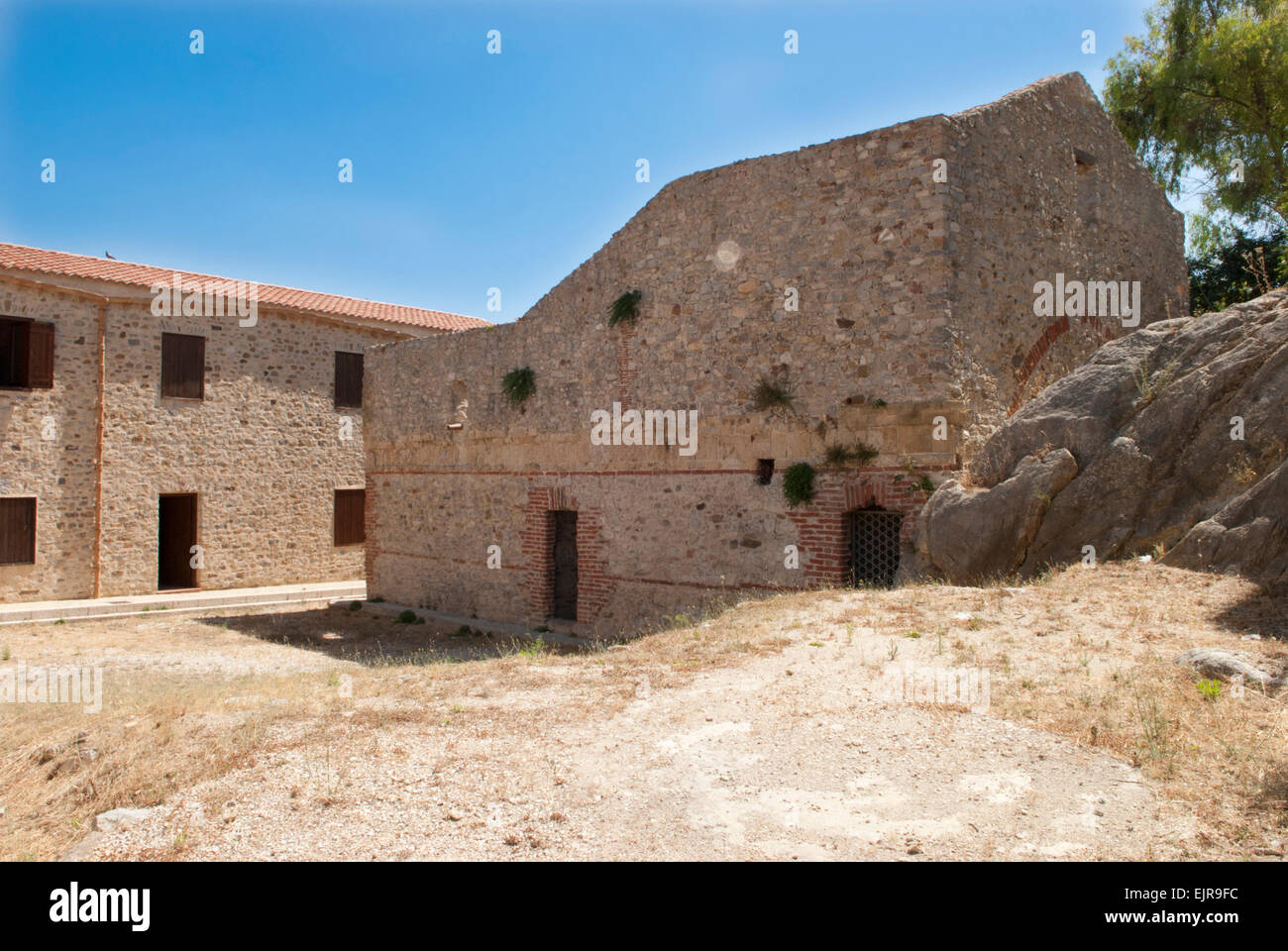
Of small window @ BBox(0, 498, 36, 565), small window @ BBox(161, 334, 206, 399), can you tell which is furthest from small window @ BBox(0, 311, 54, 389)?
small window @ BBox(0, 498, 36, 565)

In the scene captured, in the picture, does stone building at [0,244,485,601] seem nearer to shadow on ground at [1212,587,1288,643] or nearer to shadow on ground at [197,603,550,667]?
shadow on ground at [197,603,550,667]

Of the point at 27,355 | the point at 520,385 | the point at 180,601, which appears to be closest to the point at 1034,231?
the point at 520,385

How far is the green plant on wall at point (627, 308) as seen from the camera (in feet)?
39.8

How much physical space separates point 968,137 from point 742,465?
467 centimetres

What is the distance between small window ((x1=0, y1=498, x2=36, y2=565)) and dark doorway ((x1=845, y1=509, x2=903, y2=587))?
1641cm

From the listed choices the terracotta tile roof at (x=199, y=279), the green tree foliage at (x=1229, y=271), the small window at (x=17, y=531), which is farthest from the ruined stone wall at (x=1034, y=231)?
the small window at (x=17, y=531)

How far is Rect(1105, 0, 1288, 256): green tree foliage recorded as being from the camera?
17078 millimetres

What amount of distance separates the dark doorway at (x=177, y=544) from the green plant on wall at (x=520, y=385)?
1010cm

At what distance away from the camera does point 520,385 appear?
13734mm

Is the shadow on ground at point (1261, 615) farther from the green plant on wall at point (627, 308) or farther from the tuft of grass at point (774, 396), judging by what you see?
the green plant on wall at point (627, 308)

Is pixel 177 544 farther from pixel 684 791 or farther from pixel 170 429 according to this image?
pixel 684 791

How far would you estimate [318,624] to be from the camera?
15.9 meters

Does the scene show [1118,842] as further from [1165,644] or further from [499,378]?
[499,378]

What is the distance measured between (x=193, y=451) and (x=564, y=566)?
10745 mm
